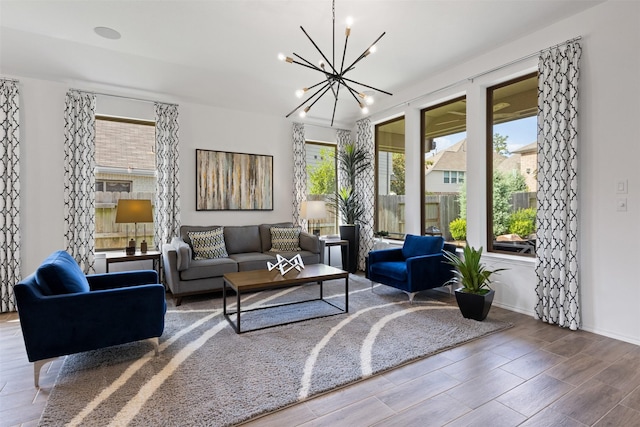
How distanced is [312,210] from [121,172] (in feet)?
9.63

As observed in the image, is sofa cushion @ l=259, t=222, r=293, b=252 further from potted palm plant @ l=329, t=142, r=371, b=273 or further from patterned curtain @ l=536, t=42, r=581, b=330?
patterned curtain @ l=536, t=42, r=581, b=330

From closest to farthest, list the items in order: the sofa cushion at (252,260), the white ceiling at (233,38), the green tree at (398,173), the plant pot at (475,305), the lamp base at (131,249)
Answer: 1. the white ceiling at (233,38)
2. the plant pot at (475,305)
3. the lamp base at (131,249)
4. the sofa cushion at (252,260)
5. the green tree at (398,173)

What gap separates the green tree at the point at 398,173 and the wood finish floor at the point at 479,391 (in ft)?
10.5

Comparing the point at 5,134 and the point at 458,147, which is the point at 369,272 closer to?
the point at 458,147

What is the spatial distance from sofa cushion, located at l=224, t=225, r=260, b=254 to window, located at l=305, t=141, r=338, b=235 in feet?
4.55

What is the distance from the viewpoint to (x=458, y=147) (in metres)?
4.74

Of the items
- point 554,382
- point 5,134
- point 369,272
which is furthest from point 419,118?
point 5,134

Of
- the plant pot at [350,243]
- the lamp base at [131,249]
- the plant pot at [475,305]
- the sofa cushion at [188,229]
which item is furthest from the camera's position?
the plant pot at [350,243]

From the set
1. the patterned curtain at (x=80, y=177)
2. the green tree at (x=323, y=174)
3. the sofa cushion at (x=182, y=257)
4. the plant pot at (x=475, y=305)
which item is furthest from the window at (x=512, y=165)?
the patterned curtain at (x=80, y=177)

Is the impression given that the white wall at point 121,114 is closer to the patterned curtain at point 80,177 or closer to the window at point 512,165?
the patterned curtain at point 80,177

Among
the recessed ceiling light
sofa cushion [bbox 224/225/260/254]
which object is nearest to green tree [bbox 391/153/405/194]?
sofa cushion [bbox 224/225/260/254]

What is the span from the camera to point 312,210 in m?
5.41

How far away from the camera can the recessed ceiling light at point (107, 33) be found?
3.41 meters

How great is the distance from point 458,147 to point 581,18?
1.91 metres
